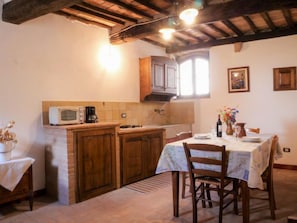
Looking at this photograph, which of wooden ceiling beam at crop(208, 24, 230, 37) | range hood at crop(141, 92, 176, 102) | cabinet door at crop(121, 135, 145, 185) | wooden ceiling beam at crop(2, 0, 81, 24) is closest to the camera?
wooden ceiling beam at crop(2, 0, 81, 24)

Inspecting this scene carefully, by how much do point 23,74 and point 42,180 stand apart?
1546 millimetres

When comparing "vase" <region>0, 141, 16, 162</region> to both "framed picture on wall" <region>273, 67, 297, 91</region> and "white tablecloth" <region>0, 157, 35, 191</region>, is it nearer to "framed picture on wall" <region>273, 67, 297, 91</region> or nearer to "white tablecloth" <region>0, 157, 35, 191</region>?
"white tablecloth" <region>0, 157, 35, 191</region>

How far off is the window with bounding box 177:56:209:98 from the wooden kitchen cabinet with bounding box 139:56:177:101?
0.71 m

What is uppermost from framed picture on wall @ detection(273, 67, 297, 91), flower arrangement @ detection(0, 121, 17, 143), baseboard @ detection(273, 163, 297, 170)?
framed picture on wall @ detection(273, 67, 297, 91)

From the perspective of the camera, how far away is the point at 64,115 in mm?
3568

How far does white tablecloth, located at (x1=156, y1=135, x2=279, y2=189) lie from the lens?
2410 millimetres

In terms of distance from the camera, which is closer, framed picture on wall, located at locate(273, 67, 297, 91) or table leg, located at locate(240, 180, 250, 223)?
table leg, located at locate(240, 180, 250, 223)

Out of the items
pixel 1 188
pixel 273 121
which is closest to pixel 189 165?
pixel 1 188

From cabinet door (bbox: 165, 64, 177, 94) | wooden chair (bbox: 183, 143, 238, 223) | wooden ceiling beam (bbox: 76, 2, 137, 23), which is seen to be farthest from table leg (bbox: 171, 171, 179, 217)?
cabinet door (bbox: 165, 64, 177, 94)

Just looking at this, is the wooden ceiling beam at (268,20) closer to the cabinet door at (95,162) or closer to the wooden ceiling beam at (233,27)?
the wooden ceiling beam at (233,27)

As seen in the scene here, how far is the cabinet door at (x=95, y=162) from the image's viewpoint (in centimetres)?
349

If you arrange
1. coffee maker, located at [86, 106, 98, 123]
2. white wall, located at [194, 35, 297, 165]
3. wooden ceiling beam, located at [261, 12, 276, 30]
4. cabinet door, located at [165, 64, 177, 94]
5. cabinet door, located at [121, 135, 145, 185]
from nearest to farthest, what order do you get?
coffee maker, located at [86, 106, 98, 123]
cabinet door, located at [121, 135, 145, 185]
wooden ceiling beam, located at [261, 12, 276, 30]
white wall, located at [194, 35, 297, 165]
cabinet door, located at [165, 64, 177, 94]

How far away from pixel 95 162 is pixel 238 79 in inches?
139

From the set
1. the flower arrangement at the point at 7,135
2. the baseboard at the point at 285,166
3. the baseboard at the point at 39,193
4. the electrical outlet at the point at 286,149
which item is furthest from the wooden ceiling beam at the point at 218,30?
the baseboard at the point at 39,193
